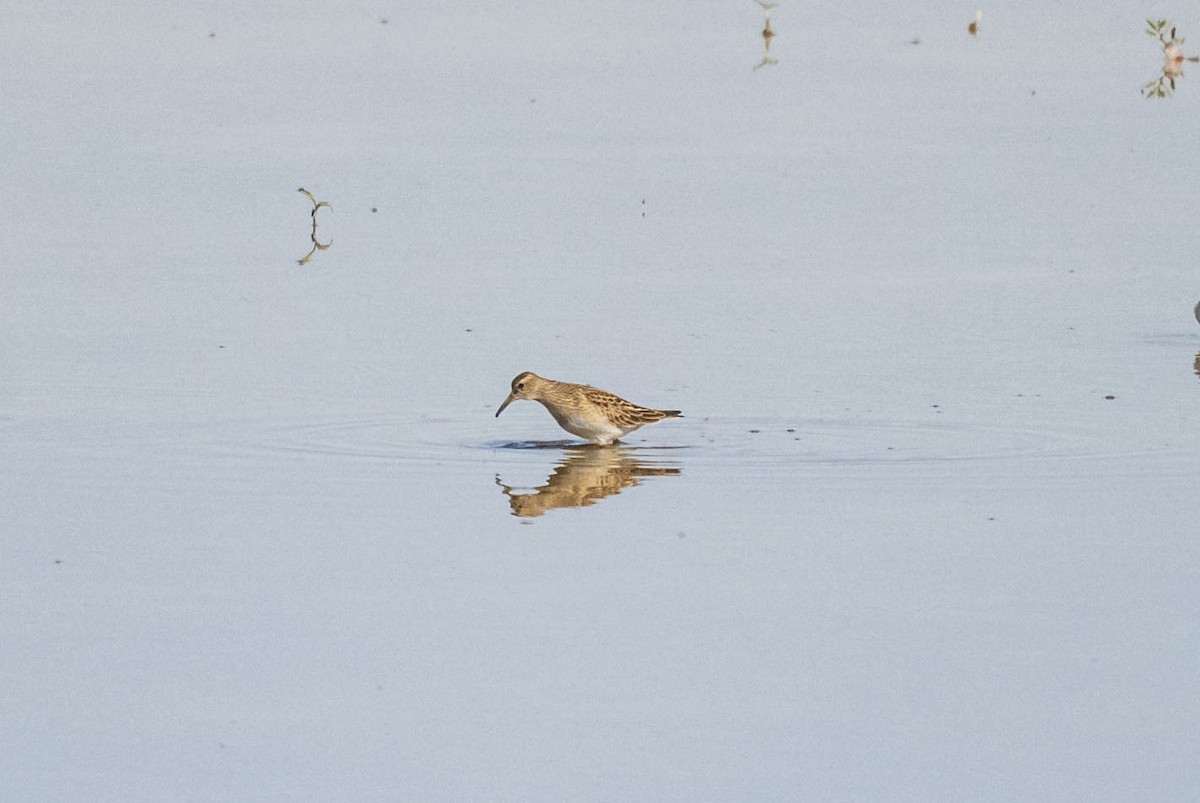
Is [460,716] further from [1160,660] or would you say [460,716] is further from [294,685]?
[1160,660]

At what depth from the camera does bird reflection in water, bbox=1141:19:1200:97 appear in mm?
21109

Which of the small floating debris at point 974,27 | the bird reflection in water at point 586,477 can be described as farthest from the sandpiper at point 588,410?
the small floating debris at point 974,27

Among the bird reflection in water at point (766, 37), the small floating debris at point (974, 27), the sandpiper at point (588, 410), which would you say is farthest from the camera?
the small floating debris at point (974, 27)

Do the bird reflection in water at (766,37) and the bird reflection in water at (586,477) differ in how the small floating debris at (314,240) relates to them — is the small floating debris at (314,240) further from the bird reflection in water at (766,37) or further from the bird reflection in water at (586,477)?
the bird reflection in water at (766,37)

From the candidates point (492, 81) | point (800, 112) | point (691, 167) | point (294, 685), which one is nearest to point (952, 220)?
point (691, 167)

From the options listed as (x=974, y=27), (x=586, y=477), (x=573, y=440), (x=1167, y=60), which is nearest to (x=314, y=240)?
(x=573, y=440)

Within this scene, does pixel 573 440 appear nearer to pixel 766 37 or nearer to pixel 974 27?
pixel 766 37

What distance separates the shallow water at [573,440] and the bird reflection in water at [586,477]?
0.19 ft

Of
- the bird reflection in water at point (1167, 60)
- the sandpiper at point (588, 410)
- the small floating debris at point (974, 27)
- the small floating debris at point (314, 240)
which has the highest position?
the small floating debris at point (974, 27)

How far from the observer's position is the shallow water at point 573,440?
24.1ft

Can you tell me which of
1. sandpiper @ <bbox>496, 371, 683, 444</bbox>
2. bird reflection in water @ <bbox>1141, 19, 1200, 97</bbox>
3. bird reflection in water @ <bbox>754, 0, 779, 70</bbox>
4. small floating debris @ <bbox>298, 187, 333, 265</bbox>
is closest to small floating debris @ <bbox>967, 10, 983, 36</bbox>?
bird reflection in water @ <bbox>754, 0, 779, 70</bbox>

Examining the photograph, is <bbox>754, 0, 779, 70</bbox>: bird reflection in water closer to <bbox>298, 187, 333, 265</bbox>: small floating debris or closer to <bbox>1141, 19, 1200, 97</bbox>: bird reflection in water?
<bbox>1141, 19, 1200, 97</bbox>: bird reflection in water

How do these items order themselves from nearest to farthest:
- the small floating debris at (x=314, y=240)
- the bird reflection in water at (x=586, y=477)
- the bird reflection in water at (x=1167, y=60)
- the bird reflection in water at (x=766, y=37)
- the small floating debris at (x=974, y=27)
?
the bird reflection in water at (x=586, y=477), the small floating debris at (x=314, y=240), the bird reflection in water at (x=1167, y=60), the bird reflection in water at (x=766, y=37), the small floating debris at (x=974, y=27)

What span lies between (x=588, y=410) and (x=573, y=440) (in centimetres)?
66
